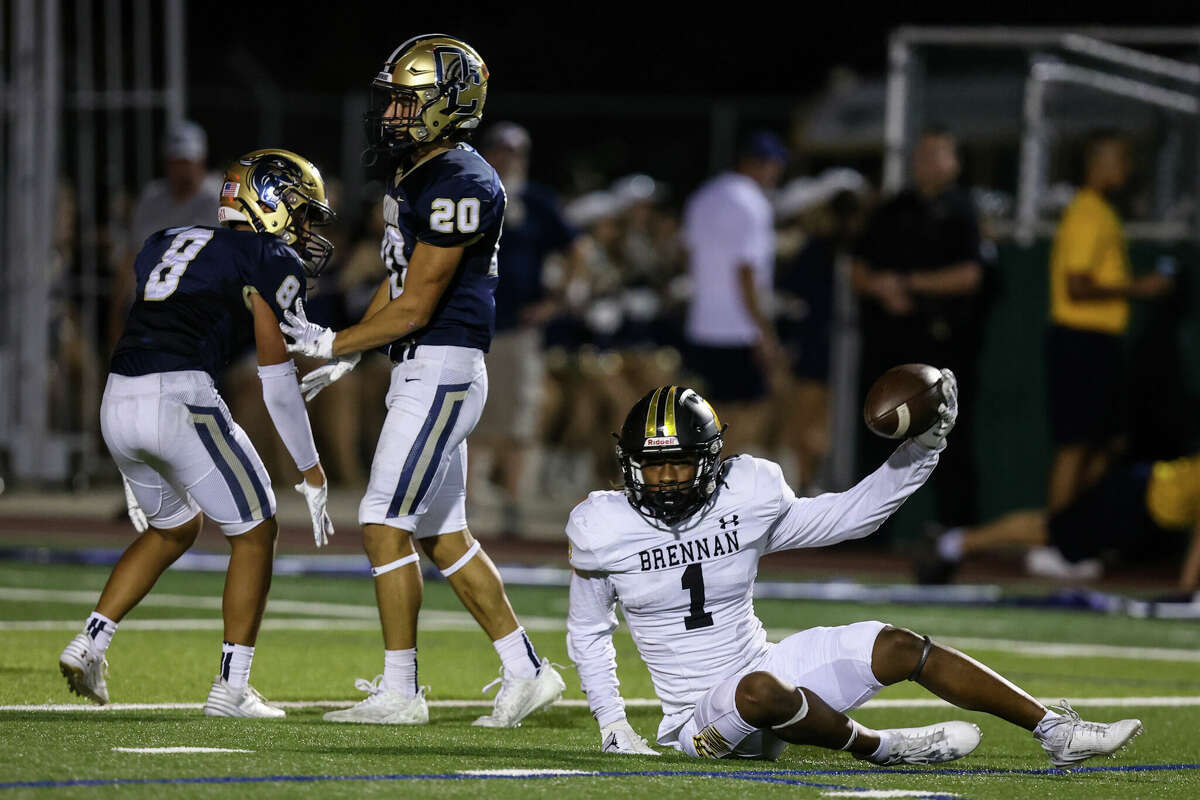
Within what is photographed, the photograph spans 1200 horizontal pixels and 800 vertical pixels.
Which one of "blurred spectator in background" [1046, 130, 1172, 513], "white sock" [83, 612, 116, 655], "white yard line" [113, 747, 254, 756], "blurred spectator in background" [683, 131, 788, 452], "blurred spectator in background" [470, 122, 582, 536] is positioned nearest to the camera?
"white yard line" [113, 747, 254, 756]

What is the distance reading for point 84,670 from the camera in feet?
21.1

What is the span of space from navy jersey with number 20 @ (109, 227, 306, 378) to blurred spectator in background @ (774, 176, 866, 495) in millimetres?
7522

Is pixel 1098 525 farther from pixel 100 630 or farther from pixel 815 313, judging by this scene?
pixel 100 630

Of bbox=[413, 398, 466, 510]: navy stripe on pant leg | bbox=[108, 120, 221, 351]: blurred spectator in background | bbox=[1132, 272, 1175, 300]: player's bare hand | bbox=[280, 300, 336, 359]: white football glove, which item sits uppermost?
bbox=[108, 120, 221, 351]: blurred spectator in background

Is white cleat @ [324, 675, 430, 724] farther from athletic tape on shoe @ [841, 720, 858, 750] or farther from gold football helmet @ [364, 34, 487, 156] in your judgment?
gold football helmet @ [364, 34, 487, 156]

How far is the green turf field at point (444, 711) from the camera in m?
5.18

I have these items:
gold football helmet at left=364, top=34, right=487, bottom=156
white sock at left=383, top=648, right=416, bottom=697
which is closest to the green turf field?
white sock at left=383, top=648, right=416, bottom=697

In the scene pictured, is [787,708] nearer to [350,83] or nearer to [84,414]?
[84,414]

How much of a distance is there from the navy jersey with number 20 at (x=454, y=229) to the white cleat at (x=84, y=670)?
1.43 m

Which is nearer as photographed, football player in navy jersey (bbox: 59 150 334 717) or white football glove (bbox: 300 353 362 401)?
football player in navy jersey (bbox: 59 150 334 717)

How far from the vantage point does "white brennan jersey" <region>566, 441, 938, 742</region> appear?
5.95 metres

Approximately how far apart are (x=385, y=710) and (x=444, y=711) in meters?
0.51

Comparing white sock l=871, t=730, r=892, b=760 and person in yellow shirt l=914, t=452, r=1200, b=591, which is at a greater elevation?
white sock l=871, t=730, r=892, b=760

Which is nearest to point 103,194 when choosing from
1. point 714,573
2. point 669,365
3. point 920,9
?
point 669,365
